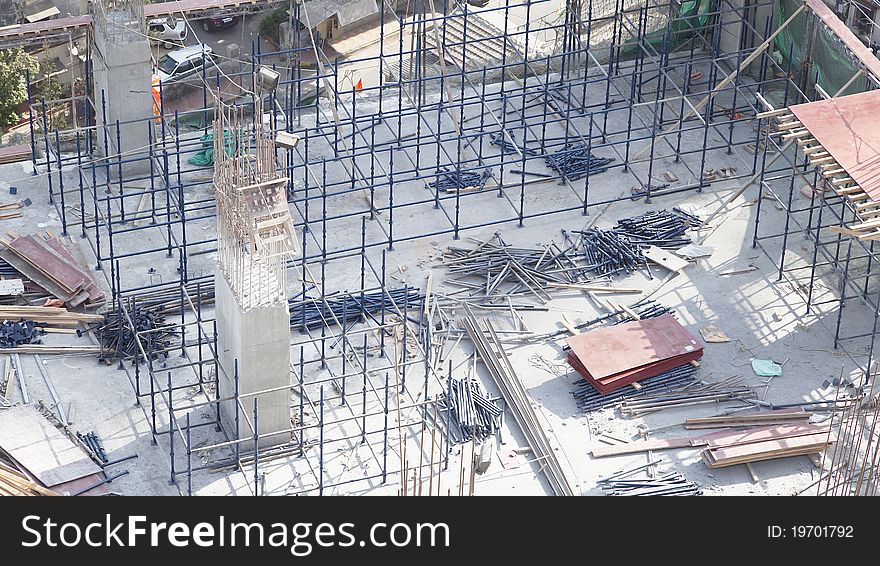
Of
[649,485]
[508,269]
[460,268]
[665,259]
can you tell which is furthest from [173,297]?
[649,485]

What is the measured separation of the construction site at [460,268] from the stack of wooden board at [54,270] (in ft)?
0.27

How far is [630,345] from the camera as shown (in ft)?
148

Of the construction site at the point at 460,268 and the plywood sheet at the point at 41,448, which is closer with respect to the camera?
the plywood sheet at the point at 41,448

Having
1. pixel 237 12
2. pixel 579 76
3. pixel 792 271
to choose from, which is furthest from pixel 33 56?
pixel 792 271

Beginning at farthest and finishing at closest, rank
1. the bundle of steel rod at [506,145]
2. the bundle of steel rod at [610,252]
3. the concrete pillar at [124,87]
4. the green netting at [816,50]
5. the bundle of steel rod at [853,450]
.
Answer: the bundle of steel rod at [506,145], the concrete pillar at [124,87], the green netting at [816,50], the bundle of steel rod at [610,252], the bundle of steel rod at [853,450]

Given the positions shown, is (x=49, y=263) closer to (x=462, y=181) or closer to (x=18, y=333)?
(x=18, y=333)

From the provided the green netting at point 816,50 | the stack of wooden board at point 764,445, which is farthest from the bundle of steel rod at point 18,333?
the green netting at point 816,50

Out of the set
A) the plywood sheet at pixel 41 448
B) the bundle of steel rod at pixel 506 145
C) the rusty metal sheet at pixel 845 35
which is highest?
the bundle of steel rod at pixel 506 145

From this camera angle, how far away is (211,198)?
51.5 m

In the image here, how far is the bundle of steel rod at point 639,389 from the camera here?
4444 centimetres

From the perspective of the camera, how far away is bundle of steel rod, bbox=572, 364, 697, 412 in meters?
44.4

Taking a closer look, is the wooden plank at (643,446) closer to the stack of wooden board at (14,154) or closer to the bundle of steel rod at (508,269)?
the bundle of steel rod at (508,269)

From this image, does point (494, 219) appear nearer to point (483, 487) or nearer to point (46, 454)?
point (483, 487)

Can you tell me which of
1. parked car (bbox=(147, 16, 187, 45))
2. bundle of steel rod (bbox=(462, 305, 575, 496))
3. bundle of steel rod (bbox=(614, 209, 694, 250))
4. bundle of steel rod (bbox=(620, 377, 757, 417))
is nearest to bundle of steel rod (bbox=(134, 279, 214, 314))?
bundle of steel rod (bbox=(462, 305, 575, 496))
